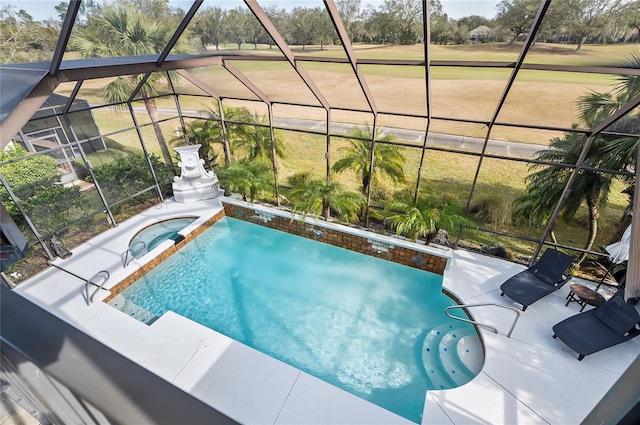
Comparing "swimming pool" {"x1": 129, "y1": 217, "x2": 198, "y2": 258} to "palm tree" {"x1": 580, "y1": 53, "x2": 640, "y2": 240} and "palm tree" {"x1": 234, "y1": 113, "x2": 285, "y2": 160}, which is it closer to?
"palm tree" {"x1": 234, "y1": 113, "x2": 285, "y2": 160}

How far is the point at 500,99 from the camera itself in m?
5.66

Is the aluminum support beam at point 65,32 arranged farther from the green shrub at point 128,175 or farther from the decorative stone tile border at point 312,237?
the green shrub at point 128,175

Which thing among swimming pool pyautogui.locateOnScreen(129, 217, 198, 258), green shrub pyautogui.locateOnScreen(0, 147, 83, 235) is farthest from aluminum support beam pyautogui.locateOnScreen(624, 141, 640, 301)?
green shrub pyautogui.locateOnScreen(0, 147, 83, 235)

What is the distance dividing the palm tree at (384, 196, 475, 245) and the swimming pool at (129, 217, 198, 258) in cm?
596

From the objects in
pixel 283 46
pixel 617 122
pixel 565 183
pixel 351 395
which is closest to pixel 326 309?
pixel 351 395

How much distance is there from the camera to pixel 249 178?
9062 mm

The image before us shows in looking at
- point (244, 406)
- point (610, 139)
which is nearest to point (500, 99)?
point (610, 139)

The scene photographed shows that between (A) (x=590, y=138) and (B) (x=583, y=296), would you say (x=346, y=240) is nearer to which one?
(B) (x=583, y=296)

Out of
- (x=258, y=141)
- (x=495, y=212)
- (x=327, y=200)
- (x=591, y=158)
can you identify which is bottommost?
(x=495, y=212)

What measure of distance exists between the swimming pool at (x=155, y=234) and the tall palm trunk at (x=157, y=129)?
2379 millimetres

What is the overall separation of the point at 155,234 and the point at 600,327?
10.2 meters

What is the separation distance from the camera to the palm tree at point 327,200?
8125mm

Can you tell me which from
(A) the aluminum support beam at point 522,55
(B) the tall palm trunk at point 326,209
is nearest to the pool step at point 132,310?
(B) the tall palm trunk at point 326,209

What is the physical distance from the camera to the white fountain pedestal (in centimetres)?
978
